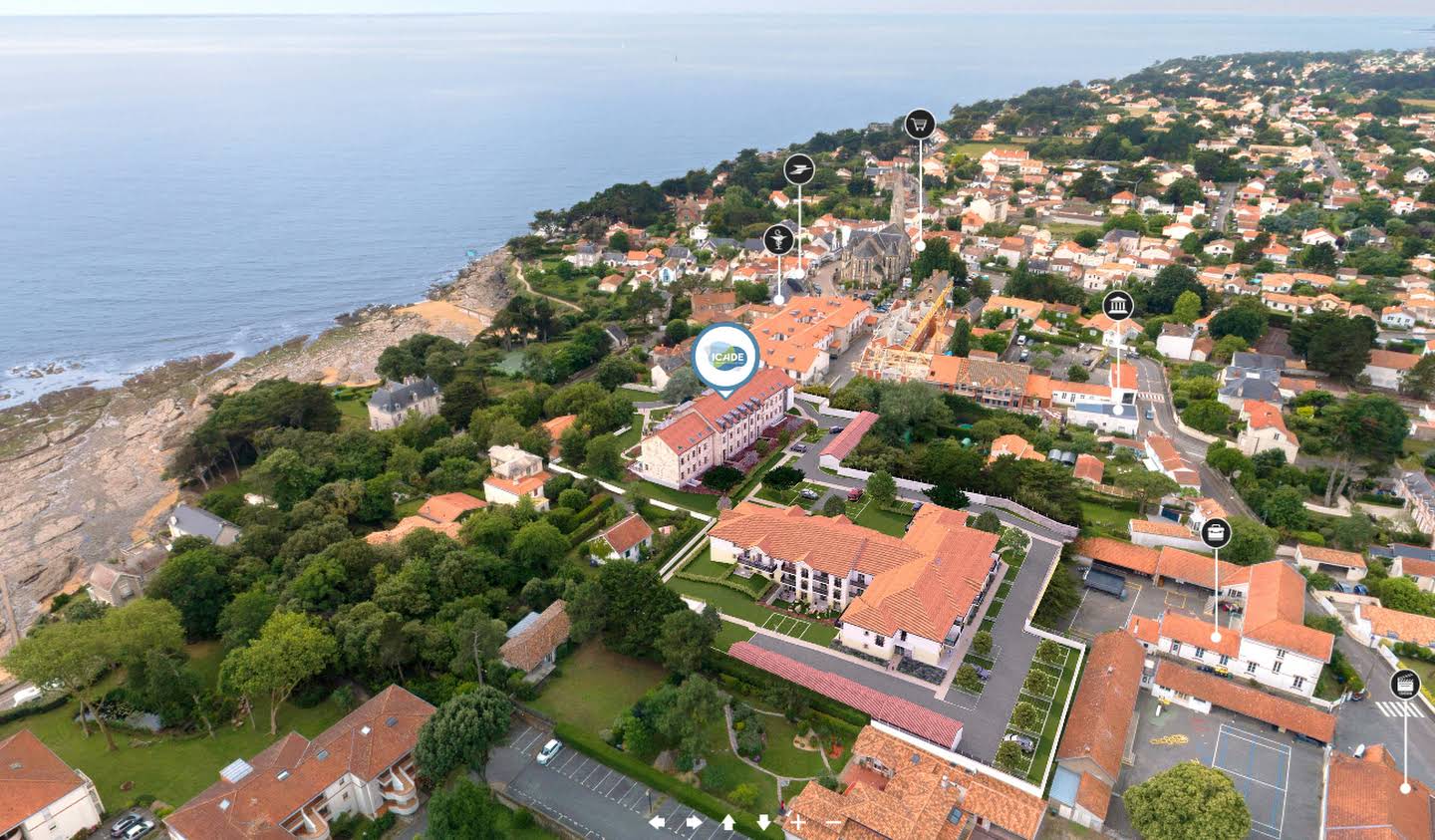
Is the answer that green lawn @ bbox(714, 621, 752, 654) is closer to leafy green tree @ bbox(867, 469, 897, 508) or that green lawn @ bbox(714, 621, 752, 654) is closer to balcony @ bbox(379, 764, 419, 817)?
leafy green tree @ bbox(867, 469, 897, 508)

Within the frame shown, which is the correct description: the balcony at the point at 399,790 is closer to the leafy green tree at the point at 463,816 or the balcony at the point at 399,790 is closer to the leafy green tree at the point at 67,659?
the leafy green tree at the point at 463,816

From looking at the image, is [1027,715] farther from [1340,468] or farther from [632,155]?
[632,155]

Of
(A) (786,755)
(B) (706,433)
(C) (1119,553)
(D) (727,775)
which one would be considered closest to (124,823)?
(D) (727,775)

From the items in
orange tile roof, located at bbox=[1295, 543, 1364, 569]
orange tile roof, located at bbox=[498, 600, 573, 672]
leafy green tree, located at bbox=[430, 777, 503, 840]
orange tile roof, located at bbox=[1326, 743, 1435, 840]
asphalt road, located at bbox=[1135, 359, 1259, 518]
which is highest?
leafy green tree, located at bbox=[430, 777, 503, 840]

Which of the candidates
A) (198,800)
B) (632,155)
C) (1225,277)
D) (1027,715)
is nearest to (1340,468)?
(1027,715)

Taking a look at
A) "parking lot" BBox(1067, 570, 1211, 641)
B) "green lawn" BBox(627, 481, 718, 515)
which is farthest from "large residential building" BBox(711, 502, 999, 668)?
"parking lot" BBox(1067, 570, 1211, 641)

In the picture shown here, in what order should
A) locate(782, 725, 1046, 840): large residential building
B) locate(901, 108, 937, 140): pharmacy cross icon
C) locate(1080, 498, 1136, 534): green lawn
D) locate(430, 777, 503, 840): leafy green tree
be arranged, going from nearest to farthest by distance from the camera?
locate(430, 777, 503, 840): leafy green tree
locate(782, 725, 1046, 840): large residential building
locate(901, 108, 937, 140): pharmacy cross icon
locate(1080, 498, 1136, 534): green lawn

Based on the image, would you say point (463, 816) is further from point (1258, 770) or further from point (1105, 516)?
point (1105, 516)
